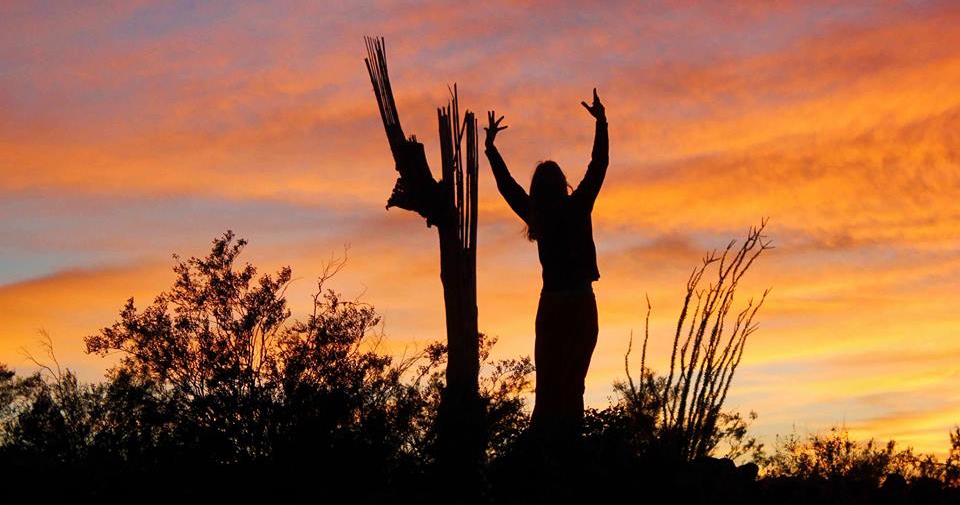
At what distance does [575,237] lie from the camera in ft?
36.9

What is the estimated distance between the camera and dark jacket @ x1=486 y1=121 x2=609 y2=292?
11.3m

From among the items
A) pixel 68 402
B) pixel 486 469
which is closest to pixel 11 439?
pixel 68 402

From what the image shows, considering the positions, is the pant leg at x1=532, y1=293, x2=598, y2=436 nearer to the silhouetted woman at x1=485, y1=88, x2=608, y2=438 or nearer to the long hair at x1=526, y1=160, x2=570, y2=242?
the silhouetted woman at x1=485, y1=88, x2=608, y2=438

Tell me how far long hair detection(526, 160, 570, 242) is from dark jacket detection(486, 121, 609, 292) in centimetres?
5

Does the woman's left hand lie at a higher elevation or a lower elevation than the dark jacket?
higher

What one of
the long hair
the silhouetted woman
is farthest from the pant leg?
the long hair

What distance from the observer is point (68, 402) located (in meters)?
17.2

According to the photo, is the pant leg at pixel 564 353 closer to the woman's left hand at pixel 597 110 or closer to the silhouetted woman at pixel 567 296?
the silhouetted woman at pixel 567 296

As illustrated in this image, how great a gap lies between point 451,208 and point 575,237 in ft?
9.02

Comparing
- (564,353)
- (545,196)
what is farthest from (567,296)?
(545,196)

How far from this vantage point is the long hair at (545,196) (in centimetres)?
1148

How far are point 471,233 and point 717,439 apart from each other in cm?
363

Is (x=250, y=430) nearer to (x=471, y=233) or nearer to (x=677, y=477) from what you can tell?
(x=471, y=233)

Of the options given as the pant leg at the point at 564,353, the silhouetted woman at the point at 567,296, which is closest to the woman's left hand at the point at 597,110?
the silhouetted woman at the point at 567,296
